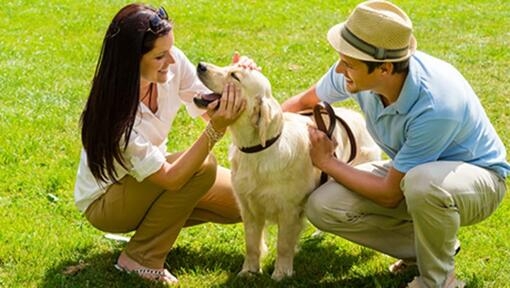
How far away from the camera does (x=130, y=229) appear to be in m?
4.36

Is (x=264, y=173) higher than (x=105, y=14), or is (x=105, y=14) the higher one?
(x=264, y=173)

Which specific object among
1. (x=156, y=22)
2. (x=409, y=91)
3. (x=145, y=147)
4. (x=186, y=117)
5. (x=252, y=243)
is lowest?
(x=186, y=117)

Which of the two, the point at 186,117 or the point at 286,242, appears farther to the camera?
the point at 186,117

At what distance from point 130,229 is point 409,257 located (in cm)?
155

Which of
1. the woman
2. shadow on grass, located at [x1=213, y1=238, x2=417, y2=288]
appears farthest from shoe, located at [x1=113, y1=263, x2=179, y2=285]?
shadow on grass, located at [x1=213, y1=238, x2=417, y2=288]

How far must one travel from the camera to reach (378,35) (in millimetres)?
3617

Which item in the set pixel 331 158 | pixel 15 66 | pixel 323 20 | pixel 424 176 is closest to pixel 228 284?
pixel 331 158

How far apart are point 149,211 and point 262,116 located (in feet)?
2.82

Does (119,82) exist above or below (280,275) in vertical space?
above

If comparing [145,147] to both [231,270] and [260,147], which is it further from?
[231,270]

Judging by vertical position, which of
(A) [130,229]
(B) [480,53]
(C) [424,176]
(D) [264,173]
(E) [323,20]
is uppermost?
(C) [424,176]

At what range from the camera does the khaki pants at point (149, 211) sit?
13.8 ft

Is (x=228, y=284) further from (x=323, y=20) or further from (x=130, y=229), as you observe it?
(x=323, y=20)

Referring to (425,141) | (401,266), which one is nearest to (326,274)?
(401,266)
